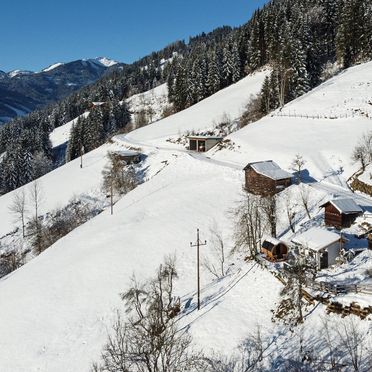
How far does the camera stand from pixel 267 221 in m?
45.6

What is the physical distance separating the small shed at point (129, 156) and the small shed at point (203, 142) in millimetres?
11769

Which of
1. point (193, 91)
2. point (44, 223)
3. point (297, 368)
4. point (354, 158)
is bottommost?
point (44, 223)

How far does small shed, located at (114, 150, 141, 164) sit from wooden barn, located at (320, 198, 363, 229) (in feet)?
165

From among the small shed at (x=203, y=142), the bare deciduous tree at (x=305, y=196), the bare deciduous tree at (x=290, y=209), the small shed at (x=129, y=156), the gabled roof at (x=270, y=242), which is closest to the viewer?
the gabled roof at (x=270, y=242)

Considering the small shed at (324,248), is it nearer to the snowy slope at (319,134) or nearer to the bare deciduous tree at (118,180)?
the snowy slope at (319,134)

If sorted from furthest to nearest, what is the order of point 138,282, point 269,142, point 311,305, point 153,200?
1. point 269,142
2. point 153,200
3. point 138,282
4. point 311,305

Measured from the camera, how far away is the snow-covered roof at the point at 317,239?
109 feet

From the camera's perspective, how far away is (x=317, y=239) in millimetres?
34438

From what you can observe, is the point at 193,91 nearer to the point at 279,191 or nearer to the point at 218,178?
the point at 218,178

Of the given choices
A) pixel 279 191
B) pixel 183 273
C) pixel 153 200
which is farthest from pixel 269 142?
pixel 183 273

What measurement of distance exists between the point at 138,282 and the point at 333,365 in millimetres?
23392

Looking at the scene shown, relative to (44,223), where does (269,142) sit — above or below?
above

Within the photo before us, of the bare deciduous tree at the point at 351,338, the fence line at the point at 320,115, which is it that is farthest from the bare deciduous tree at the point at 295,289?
the fence line at the point at 320,115

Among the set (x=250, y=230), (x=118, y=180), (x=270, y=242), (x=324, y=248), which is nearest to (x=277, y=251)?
(x=270, y=242)
